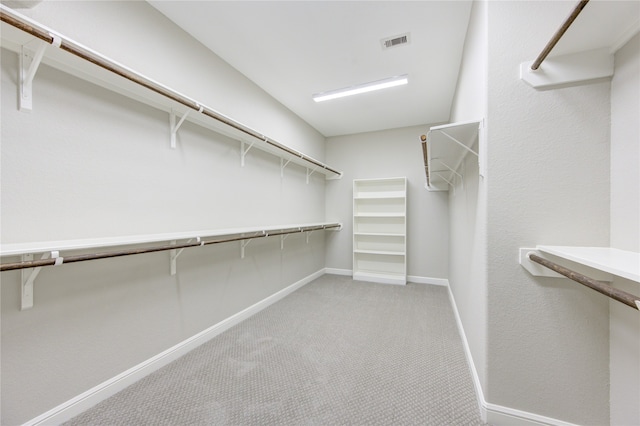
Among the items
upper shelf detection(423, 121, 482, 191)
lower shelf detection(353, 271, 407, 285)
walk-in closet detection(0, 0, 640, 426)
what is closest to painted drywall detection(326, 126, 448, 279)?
lower shelf detection(353, 271, 407, 285)

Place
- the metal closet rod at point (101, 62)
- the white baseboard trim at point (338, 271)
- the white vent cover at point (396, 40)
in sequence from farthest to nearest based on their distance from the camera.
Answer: the white baseboard trim at point (338, 271)
the white vent cover at point (396, 40)
the metal closet rod at point (101, 62)

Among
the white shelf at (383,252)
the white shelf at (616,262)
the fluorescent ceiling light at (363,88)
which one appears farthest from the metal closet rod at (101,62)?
the white shelf at (383,252)

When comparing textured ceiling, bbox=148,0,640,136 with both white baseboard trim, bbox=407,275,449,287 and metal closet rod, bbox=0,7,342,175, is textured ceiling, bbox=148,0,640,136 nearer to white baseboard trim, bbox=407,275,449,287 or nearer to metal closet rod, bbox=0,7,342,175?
metal closet rod, bbox=0,7,342,175

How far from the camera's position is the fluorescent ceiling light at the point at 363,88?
272 centimetres

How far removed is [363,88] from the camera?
113 inches

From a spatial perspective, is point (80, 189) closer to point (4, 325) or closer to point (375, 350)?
point (4, 325)

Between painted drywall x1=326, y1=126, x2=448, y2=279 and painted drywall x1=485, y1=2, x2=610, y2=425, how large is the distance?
9.31 feet

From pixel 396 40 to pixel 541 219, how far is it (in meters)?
1.85

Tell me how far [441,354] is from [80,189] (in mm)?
2812

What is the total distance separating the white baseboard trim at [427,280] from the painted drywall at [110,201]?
9.52 feet

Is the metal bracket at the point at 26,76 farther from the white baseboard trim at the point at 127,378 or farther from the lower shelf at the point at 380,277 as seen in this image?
the lower shelf at the point at 380,277

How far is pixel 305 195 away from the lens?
3988 millimetres

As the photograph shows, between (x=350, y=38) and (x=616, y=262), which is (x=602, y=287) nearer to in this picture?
(x=616, y=262)

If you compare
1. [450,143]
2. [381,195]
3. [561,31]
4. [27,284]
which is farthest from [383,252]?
[27,284]
